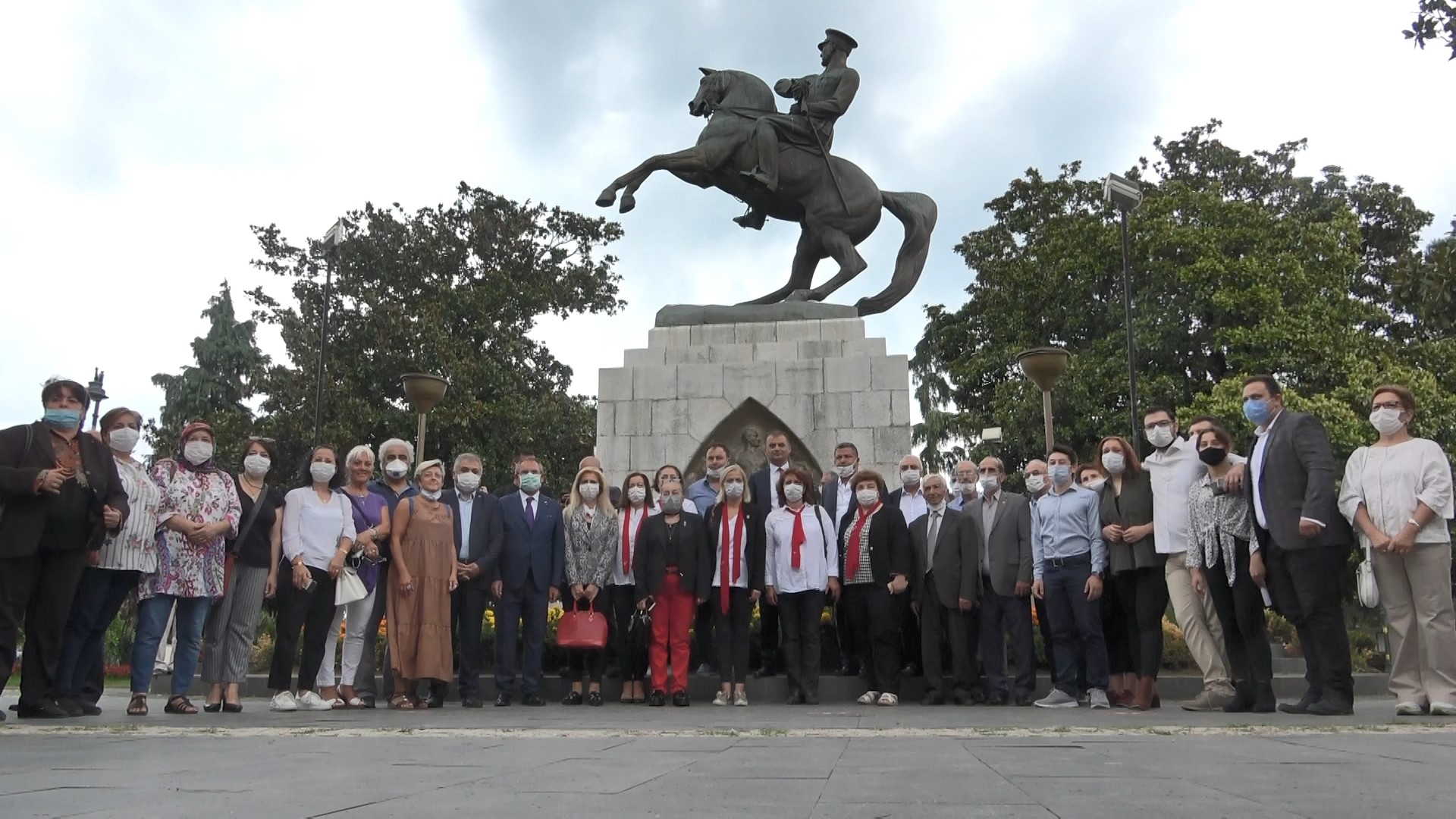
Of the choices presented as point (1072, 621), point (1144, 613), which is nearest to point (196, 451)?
point (1072, 621)

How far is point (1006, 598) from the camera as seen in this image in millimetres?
8148

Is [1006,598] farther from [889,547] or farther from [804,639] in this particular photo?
[804,639]

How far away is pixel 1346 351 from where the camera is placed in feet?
79.9

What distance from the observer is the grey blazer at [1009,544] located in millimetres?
8078

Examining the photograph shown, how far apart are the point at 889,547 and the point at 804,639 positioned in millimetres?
896

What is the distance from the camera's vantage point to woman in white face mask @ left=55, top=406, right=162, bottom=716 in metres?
Result: 6.58

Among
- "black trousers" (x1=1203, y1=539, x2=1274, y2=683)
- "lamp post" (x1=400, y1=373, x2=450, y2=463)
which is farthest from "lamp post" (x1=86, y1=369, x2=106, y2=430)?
"black trousers" (x1=1203, y1=539, x2=1274, y2=683)

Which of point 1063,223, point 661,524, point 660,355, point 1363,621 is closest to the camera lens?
point 661,524

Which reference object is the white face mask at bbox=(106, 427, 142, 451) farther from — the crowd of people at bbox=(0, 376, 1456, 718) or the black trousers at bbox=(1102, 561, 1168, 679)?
the black trousers at bbox=(1102, 561, 1168, 679)

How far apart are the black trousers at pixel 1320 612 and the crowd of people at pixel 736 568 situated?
0.02 m

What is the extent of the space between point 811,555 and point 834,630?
148 centimetres

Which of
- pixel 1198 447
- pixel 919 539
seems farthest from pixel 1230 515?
pixel 919 539

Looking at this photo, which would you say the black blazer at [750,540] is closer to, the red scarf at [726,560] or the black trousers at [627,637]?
the red scarf at [726,560]

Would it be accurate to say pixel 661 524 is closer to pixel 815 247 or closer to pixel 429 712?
pixel 429 712
